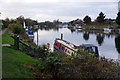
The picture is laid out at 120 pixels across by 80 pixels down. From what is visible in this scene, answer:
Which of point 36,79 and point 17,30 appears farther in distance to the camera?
point 17,30

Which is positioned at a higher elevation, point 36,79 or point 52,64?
point 52,64

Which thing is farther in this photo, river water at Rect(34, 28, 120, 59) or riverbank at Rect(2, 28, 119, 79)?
river water at Rect(34, 28, 120, 59)

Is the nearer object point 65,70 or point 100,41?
point 65,70

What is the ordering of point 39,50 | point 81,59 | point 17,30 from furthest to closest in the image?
point 17,30
point 39,50
point 81,59

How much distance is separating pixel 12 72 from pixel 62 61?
4.65 feet

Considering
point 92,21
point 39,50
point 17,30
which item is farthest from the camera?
point 92,21

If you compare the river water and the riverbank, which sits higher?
the riverbank

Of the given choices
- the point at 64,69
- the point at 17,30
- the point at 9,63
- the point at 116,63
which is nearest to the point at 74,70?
the point at 64,69

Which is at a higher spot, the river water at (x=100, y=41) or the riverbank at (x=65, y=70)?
the riverbank at (x=65, y=70)

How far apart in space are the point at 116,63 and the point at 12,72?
10.2 ft

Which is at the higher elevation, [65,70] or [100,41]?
[65,70]

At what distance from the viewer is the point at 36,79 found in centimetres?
597

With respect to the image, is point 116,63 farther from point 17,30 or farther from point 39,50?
point 17,30

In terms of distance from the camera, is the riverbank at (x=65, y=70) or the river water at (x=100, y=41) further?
the river water at (x=100, y=41)
